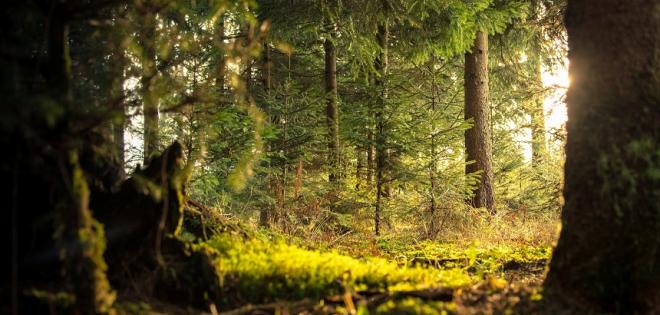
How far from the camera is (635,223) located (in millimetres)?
3223

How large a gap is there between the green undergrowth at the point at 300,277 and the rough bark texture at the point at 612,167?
823mm

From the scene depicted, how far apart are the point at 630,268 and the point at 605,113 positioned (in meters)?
1.02

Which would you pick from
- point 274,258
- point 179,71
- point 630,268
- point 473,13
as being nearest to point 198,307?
point 274,258

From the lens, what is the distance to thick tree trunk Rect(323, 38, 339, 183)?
12.0 meters

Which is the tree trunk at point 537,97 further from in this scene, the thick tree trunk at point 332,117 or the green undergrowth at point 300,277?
the green undergrowth at point 300,277

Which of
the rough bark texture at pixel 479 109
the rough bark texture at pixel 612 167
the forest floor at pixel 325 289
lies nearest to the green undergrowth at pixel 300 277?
the forest floor at pixel 325 289

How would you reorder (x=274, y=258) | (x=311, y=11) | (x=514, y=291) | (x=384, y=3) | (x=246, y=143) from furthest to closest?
(x=246, y=143) < (x=311, y=11) < (x=384, y=3) < (x=274, y=258) < (x=514, y=291)

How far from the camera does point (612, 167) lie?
10.7 feet

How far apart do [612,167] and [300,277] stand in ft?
7.28

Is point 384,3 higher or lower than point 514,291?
higher

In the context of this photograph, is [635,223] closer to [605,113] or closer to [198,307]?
[605,113]

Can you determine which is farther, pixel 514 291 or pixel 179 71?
pixel 179 71

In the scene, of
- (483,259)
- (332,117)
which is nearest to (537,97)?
(483,259)

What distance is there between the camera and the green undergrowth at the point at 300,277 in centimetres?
341
